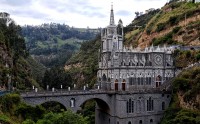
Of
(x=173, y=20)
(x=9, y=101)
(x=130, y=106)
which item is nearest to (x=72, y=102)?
(x=130, y=106)

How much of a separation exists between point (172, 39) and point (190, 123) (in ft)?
137

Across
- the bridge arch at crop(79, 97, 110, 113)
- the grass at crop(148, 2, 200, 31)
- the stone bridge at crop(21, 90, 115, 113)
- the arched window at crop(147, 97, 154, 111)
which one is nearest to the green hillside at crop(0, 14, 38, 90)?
the stone bridge at crop(21, 90, 115, 113)

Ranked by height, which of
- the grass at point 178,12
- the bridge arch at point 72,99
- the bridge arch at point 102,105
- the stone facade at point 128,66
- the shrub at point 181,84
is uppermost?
the grass at point 178,12

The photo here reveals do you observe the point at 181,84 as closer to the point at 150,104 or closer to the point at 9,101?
the point at 150,104

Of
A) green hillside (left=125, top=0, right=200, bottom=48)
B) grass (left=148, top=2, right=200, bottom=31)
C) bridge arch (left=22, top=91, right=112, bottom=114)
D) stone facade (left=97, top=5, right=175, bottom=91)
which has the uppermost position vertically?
grass (left=148, top=2, right=200, bottom=31)

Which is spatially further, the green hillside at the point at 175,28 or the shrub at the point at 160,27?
the shrub at the point at 160,27

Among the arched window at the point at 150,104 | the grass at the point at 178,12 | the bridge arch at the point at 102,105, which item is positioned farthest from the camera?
the grass at the point at 178,12

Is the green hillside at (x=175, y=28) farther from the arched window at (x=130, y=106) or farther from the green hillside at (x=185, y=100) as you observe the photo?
the arched window at (x=130, y=106)

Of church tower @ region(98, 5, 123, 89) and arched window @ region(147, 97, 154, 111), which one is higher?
church tower @ region(98, 5, 123, 89)

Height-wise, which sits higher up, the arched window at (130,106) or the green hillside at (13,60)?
the green hillside at (13,60)

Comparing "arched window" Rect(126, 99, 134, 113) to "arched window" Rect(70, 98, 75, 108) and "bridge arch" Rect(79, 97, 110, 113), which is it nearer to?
"bridge arch" Rect(79, 97, 110, 113)

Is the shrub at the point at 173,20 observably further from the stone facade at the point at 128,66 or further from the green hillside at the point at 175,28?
the stone facade at the point at 128,66

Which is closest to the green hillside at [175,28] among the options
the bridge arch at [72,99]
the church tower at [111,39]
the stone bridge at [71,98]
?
the church tower at [111,39]

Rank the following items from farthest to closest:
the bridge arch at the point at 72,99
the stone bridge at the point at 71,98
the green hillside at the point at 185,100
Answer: the green hillside at the point at 185,100
the bridge arch at the point at 72,99
the stone bridge at the point at 71,98
